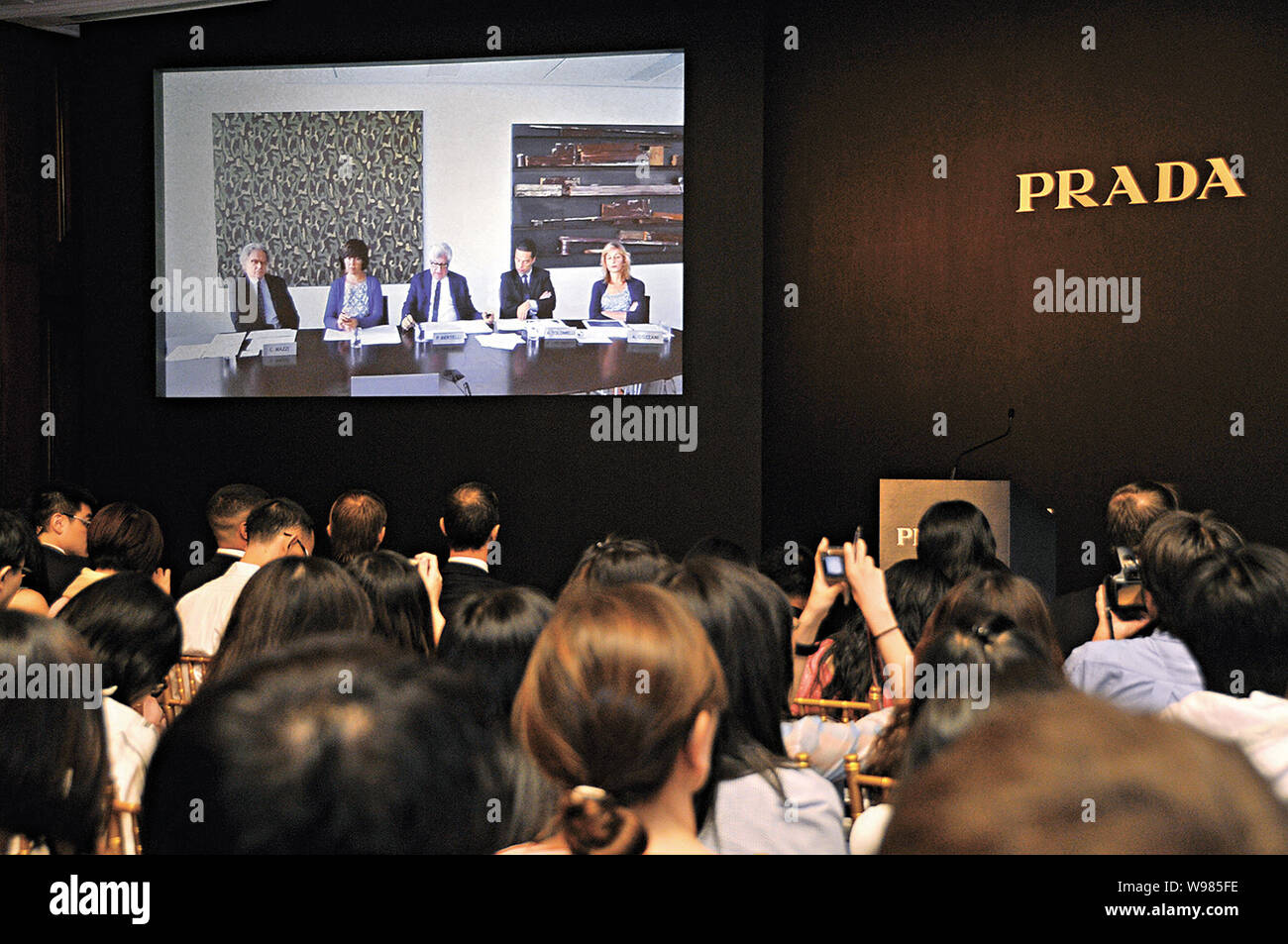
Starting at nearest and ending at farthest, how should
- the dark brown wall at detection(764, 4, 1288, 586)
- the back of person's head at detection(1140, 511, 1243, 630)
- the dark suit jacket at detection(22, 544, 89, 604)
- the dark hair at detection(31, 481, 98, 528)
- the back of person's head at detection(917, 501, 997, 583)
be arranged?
1. the back of person's head at detection(1140, 511, 1243, 630)
2. the back of person's head at detection(917, 501, 997, 583)
3. the dark suit jacket at detection(22, 544, 89, 604)
4. the dark hair at detection(31, 481, 98, 528)
5. the dark brown wall at detection(764, 4, 1288, 586)

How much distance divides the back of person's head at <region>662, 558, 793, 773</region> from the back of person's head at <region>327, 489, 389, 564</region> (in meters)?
2.81

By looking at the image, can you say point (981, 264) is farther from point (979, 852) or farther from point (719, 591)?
point (979, 852)

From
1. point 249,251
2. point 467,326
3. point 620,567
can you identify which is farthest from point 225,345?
point 620,567

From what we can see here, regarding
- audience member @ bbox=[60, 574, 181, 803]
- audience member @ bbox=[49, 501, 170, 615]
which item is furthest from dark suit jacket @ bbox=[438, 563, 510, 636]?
audience member @ bbox=[60, 574, 181, 803]

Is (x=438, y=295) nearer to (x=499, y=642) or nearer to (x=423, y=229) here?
(x=423, y=229)

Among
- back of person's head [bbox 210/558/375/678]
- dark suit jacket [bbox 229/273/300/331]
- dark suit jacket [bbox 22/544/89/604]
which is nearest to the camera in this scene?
back of person's head [bbox 210/558/375/678]

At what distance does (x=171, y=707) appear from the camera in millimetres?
3049

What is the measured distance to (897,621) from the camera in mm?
3029

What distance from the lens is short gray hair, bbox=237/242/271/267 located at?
6.80 metres

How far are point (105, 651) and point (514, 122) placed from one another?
4.89m

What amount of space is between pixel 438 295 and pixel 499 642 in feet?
15.7

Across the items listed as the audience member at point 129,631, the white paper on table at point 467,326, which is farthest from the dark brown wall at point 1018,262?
the audience member at point 129,631

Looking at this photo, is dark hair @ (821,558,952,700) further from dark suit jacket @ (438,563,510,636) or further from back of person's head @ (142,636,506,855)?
back of person's head @ (142,636,506,855)

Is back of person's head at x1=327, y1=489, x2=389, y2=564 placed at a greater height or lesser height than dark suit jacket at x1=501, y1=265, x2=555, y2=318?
lesser
